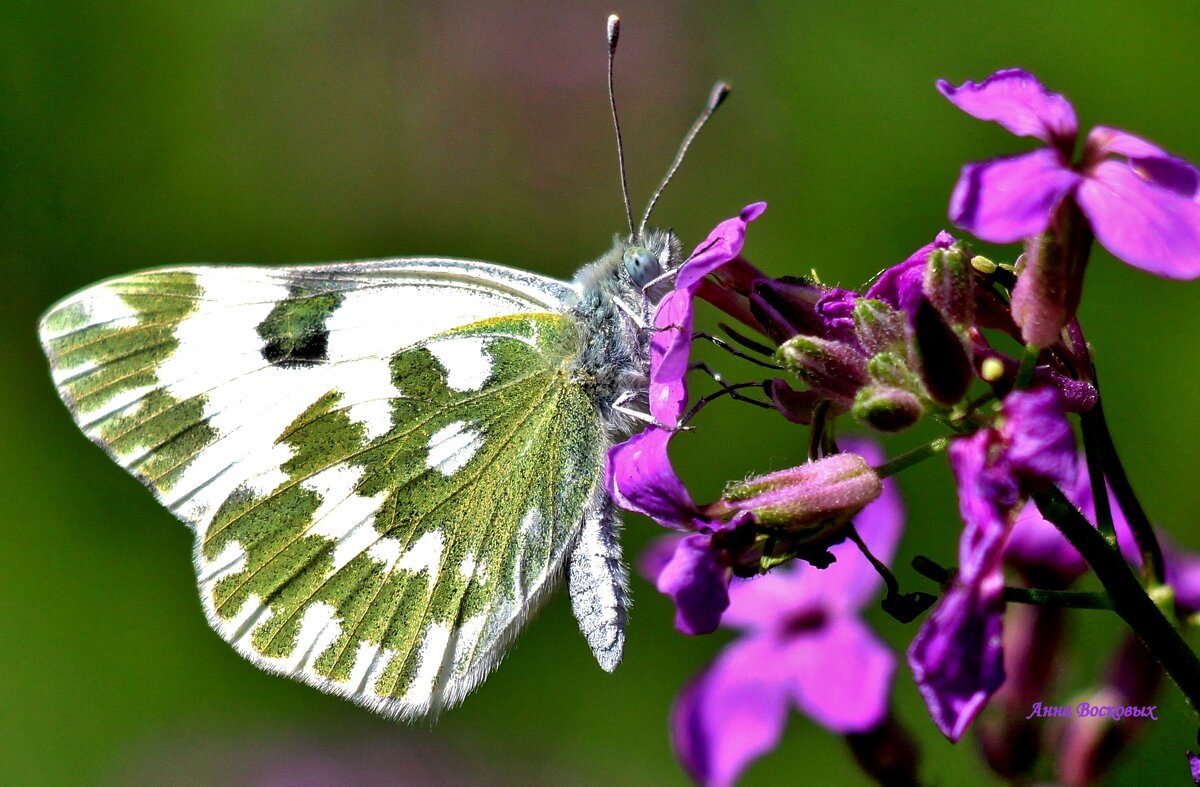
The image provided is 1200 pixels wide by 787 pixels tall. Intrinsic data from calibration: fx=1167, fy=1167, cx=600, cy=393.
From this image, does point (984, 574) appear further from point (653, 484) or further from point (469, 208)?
point (469, 208)

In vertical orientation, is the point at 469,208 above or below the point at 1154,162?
below

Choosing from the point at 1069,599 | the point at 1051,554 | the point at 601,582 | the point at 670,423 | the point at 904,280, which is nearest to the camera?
the point at 1069,599

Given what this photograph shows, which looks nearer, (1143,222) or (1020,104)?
(1143,222)

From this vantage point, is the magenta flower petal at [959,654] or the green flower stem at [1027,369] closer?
the magenta flower petal at [959,654]

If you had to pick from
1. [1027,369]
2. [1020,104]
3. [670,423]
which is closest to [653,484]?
[670,423]

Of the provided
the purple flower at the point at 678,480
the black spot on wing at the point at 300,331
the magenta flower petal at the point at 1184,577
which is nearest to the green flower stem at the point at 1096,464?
the purple flower at the point at 678,480

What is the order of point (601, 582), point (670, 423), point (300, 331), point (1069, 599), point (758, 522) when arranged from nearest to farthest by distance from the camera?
point (1069, 599), point (758, 522), point (670, 423), point (601, 582), point (300, 331)

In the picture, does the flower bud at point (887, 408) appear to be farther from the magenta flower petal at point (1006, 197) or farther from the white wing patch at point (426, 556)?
the white wing patch at point (426, 556)

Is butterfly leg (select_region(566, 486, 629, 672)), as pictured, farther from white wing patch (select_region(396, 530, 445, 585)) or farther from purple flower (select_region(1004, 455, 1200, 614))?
purple flower (select_region(1004, 455, 1200, 614))
